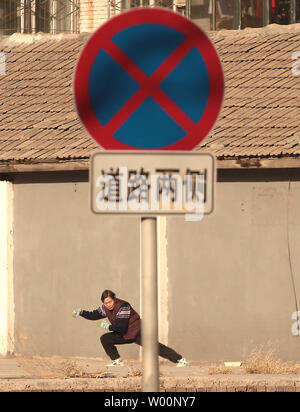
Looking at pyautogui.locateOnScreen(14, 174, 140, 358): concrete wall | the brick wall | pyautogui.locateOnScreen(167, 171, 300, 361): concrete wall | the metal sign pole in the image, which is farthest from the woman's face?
the metal sign pole

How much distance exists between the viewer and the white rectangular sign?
16.5ft

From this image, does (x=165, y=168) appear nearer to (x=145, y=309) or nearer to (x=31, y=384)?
(x=145, y=309)

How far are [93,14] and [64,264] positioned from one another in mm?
6630

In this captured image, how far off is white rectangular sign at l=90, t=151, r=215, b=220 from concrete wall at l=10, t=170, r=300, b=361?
34.7ft

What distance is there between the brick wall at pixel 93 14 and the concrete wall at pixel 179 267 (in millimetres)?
5494

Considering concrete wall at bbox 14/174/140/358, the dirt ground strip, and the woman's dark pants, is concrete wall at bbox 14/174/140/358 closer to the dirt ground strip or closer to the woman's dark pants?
the woman's dark pants

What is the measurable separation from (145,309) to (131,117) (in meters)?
0.90

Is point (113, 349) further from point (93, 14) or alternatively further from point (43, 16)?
point (43, 16)

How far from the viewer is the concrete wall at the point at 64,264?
634 inches

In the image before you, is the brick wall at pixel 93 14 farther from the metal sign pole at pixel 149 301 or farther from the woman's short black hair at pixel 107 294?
the metal sign pole at pixel 149 301

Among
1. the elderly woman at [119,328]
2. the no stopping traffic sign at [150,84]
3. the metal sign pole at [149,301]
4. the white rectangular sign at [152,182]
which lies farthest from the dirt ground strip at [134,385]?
the no stopping traffic sign at [150,84]

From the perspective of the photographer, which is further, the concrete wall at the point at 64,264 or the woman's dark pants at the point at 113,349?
the concrete wall at the point at 64,264

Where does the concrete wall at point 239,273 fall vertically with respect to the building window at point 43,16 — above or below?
below

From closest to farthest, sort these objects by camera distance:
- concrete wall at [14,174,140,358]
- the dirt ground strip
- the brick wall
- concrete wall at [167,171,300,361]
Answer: the dirt ground strip
concrete wall at [167,171,300,361]
concrete wall at [14,174,140,358]
the brick wall
